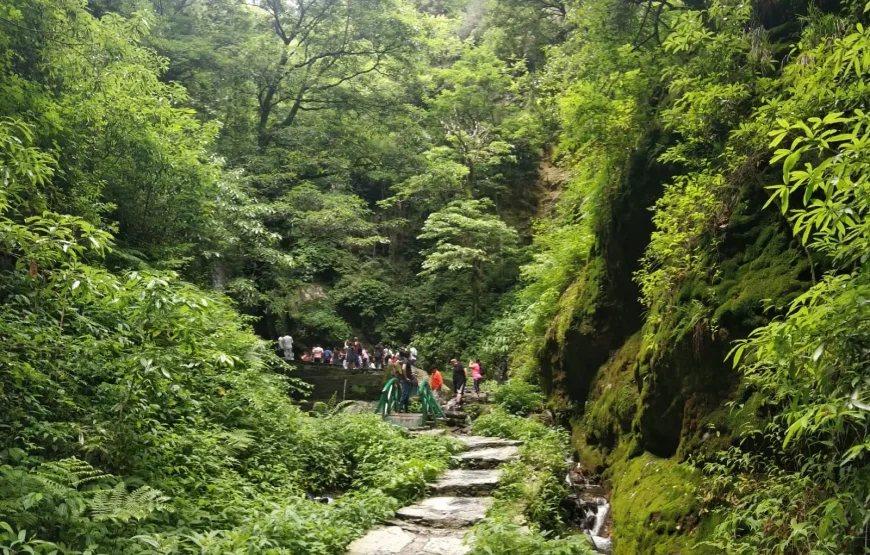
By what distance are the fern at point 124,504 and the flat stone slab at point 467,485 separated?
12.4 ft

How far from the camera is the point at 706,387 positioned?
5.66m

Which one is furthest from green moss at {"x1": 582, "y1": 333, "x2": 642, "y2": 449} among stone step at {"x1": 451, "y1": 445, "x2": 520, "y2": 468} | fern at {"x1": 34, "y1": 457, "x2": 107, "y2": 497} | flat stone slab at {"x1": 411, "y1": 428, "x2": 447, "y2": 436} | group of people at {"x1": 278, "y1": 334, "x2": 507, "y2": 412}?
fern at {"x1": 34, "y1": 457, "x2": 107, "y2": 497}

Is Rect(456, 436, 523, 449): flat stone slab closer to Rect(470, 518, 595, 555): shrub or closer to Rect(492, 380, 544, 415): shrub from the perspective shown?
Rect(492, 380, 544, 415): shrub

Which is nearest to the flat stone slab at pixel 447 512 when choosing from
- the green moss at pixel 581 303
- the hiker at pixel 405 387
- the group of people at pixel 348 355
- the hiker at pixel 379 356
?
the green moss at pixel 581 303

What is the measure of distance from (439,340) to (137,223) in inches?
511

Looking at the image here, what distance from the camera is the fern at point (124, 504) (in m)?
4.44

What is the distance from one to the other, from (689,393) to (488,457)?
3957 millimetres

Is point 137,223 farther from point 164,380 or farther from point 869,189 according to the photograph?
point 869,189

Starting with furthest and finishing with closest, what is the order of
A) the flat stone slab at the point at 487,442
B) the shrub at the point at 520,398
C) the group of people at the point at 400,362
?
the group of people at the point at 400,362
the shrub at the point at 520,398
the flat stone slab at the point at 487,442

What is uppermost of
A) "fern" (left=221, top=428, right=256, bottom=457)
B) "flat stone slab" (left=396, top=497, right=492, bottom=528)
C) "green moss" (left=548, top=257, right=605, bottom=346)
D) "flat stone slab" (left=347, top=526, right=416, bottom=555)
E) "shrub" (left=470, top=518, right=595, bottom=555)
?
"green moss" (left=548, top=257, right=605, bottom=346)

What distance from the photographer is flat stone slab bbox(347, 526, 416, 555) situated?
5.53 m

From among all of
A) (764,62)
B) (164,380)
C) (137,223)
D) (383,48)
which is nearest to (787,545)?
(764,62)

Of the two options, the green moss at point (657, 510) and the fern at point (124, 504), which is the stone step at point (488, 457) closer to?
the green moss at point (657, 510)

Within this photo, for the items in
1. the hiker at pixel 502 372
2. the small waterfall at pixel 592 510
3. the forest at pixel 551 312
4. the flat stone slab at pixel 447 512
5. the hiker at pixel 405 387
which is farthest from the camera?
the hiker at pixel 502 372
